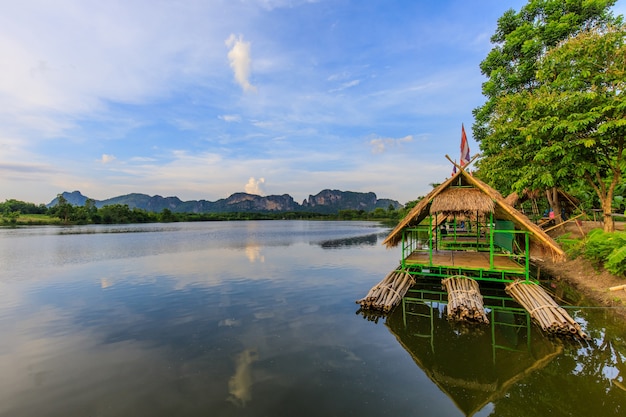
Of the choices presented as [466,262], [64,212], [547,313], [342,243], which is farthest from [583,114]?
[64,212]

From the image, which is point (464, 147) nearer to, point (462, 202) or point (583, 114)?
point (462, 202)

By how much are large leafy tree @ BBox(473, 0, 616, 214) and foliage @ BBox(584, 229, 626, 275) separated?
3.66 metres

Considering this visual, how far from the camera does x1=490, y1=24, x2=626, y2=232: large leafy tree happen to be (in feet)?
40.8

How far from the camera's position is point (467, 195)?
11617 millimetres

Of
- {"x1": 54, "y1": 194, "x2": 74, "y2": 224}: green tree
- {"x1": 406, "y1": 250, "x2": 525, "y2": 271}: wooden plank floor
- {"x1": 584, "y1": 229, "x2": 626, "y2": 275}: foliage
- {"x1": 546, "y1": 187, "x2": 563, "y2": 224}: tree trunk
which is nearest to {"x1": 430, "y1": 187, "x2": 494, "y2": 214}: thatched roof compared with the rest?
{"x1": 406, "y1": 250, "x2": 525, "y2": 271}: wooden plank floor

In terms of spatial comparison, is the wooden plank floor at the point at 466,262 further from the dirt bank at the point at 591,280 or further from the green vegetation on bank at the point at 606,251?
the green vegetation on bank at the point at 606,251

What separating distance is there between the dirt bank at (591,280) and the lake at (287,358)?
0.91m

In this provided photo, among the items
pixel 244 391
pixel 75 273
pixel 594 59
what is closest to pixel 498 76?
pixel 594 59

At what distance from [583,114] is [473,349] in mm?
11073

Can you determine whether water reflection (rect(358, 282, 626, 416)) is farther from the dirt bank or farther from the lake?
the dirt bank

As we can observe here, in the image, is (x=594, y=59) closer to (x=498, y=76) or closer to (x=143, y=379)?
(x=498, y=76)

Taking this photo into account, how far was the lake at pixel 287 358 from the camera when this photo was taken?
5855 millimetres

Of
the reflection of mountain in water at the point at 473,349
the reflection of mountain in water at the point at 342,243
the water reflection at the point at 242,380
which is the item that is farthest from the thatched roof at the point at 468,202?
the reflection of mountain in water at the point at 342,243

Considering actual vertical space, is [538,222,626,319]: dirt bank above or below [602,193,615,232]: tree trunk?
below
